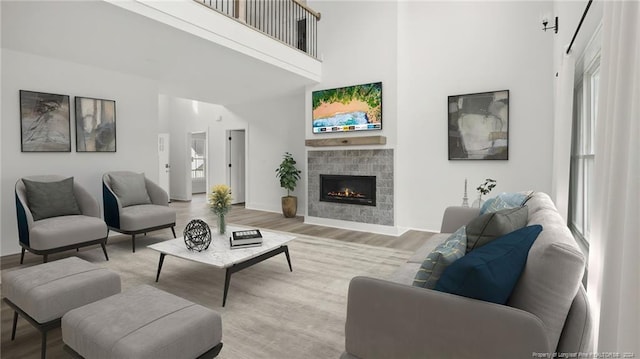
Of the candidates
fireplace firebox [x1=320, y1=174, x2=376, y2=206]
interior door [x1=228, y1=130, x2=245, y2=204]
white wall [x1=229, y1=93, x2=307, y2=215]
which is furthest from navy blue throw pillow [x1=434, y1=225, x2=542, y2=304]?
interior door [x1=228, y1=130, x2=245, y2=204]

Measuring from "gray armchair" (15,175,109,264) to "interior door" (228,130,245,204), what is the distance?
445 centimetres

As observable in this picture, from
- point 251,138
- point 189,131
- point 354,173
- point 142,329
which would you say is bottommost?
point 142,329

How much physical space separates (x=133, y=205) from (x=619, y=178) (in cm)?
504

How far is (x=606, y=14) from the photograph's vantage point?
104 centimetres

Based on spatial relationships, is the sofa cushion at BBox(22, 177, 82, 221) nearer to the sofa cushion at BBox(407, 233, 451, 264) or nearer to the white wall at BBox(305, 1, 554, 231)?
the sofa cushion at BBox(407, 233, 451, 264)

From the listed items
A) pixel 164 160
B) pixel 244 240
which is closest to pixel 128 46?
pixel 244 240

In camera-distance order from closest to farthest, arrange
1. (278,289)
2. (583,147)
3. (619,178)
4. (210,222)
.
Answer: (619,178), (278,289), (583,147), (210,222)

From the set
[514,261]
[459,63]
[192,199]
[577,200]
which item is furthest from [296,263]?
[192,199]

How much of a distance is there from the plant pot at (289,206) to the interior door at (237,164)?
7.35ft

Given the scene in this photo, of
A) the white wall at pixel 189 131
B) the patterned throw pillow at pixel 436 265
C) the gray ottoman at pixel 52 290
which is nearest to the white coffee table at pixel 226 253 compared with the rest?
the gray ottoman at pixel 52 290

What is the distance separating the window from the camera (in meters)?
2.73

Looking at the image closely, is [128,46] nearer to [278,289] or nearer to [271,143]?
[278,289]

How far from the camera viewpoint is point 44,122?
4277 mm

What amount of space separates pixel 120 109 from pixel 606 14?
5827mm
